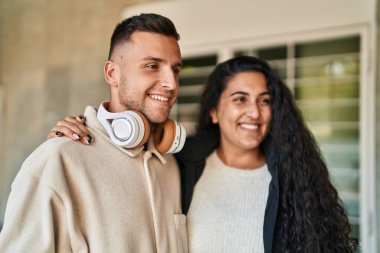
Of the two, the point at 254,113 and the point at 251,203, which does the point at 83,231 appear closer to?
the point at 251,203

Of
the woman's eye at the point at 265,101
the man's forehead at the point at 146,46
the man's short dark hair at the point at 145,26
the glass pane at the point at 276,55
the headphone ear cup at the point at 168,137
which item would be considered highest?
the glass pane at the point at 276,55

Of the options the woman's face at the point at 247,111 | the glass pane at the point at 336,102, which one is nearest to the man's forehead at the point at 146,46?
the woman's face at the point at 247,111

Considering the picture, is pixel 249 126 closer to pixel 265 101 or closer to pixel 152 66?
→ pixel 265 101

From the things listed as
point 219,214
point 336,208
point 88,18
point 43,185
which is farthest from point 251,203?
point 88,18

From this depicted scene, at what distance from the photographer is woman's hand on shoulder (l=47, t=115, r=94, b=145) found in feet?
3.97

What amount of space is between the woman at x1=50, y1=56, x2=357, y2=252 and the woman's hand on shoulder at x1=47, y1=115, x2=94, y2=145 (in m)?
0.61

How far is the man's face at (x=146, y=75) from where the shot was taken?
1282 millimetres

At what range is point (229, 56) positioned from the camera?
10.8ft

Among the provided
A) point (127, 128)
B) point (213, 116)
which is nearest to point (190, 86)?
point (213, 116)

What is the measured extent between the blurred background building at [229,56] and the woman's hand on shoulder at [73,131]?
5.27ft

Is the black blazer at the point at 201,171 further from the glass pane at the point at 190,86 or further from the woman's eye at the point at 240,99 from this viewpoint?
the glass pane at the point at 190,86

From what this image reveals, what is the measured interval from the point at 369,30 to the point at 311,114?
2.55 feet

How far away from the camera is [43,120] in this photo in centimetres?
435

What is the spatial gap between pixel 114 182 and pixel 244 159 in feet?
2.72
